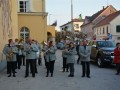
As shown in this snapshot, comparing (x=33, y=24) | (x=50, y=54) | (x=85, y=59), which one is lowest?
(x=85, y=59)

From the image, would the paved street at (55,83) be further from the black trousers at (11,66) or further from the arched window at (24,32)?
the arched window at (24,32)

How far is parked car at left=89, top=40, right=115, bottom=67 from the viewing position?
2078cm

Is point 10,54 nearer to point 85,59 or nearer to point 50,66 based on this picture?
point 50,66

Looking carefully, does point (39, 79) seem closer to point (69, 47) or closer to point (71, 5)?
point (69, 47)

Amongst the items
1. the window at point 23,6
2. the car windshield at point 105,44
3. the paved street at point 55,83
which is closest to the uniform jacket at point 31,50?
the paved street at point 55,83

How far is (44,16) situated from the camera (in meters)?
40.4

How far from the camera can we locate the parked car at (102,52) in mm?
20781

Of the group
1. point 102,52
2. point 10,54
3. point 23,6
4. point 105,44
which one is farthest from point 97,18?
point 10,54

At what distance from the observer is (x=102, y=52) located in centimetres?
2120

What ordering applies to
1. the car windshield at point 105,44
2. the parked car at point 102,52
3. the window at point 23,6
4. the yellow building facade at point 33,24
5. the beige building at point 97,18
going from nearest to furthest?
the parked car at point 102,52 → the car windshield at point 105,44 → the yellow building facade at point 33,24 → the window at point 23,6 → the beige building at point 97,18

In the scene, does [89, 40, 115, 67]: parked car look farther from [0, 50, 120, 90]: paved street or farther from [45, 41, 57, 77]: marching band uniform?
[0, 50, 120, 90]: paved street

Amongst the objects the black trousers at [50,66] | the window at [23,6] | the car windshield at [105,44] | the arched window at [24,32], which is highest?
the window at [23,6]

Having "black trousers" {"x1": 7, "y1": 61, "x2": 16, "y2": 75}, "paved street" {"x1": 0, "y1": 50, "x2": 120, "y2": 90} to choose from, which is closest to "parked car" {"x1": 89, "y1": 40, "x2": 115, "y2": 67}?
"paved street" {"x1": 0, "y1": 50, "x2": 120, "y2": 90}

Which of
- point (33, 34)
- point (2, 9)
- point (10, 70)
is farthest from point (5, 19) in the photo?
point (33, 34)
